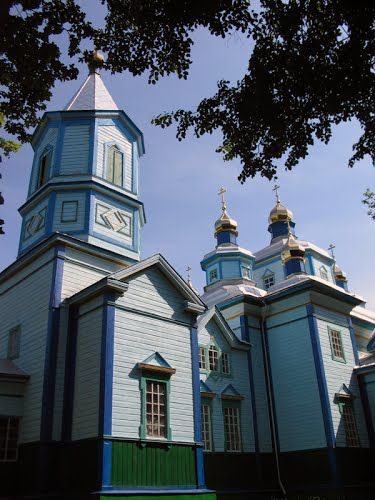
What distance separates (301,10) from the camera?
7.20 metres

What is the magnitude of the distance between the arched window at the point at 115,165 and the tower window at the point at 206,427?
7.48 meters

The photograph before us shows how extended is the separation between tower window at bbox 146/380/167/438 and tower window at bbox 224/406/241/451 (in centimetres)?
456

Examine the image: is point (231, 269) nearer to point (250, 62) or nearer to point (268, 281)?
point (268, 281)

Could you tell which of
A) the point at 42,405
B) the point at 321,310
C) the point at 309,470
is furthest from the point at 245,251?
the point at 42,405

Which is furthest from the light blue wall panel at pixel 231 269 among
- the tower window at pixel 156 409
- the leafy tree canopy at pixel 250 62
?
the leafy tree canopy at pixel 250 62

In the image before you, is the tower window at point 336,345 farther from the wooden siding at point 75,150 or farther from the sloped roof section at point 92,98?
the sloped roof section at point 92,98

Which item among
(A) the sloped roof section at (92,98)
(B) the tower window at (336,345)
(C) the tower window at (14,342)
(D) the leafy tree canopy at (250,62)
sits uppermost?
(A) the sloped roof section at (92,98)

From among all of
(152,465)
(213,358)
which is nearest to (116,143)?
(213,358)

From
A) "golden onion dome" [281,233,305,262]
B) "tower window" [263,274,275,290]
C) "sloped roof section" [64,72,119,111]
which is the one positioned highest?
"sloped roof section" [64,72,119,111]

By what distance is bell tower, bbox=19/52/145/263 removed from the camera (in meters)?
13.9

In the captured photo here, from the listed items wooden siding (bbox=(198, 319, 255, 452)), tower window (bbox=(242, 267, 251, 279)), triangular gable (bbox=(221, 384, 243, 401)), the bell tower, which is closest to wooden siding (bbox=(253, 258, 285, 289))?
tower window (bbox=(242, 267, 251, 279))

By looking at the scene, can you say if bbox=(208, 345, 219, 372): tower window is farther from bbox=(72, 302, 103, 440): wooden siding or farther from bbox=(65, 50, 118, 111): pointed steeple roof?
bbox=(65, 50, 118, 111): pointed steeple roof

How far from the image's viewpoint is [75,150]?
14.8 m

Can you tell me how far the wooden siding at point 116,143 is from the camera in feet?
48.8
